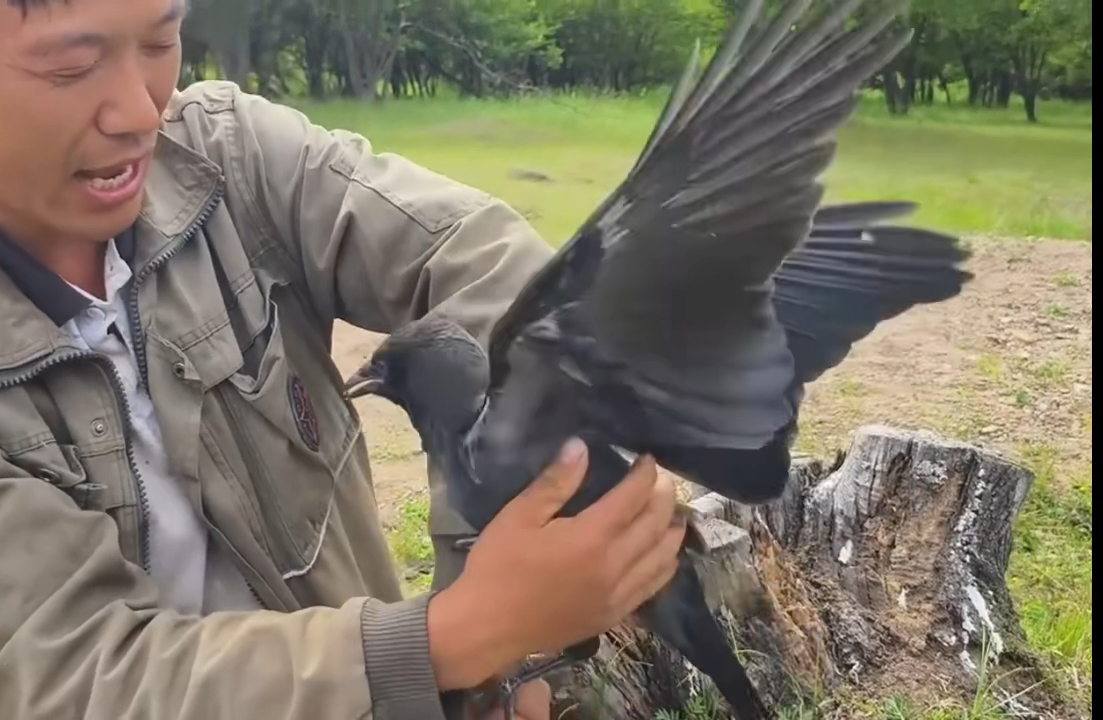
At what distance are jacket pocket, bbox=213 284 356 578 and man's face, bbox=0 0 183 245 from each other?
123mm

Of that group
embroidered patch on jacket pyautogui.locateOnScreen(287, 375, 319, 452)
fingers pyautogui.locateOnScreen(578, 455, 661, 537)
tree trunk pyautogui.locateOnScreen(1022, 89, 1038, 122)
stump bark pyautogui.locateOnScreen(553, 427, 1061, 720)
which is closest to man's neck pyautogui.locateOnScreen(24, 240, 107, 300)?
embroidered patch on jacket pyautogui.locateOnScreen(287, 375, 319, 452)

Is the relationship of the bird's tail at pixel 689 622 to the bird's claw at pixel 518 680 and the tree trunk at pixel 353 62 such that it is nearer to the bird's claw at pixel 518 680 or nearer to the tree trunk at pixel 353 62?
the bird's claw at pixel 518 680

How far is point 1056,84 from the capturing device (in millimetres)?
711

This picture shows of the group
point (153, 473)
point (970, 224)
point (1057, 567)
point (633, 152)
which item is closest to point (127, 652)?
point (153, 473)

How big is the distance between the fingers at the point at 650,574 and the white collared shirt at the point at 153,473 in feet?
0.81

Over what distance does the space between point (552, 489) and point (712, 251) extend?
12 cm

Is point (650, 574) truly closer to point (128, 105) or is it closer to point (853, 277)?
point (853, 277)

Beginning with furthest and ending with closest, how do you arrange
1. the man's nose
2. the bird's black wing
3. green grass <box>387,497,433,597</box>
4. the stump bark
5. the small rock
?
1. green grass <box>387,497,433,597</box>
2. the stump bark
3. the small rock
4. the man's nose
5. the bird's black wing

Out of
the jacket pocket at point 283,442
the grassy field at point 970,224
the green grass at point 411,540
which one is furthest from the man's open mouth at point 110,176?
the green grass at point 411,540

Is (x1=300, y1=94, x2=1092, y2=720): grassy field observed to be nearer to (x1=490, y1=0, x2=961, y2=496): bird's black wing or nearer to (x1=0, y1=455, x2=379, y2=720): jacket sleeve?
(x1=490, y1=0, x2=961, y2=496): bird's black wing

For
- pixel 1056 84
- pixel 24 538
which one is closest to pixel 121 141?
pixel 24 538

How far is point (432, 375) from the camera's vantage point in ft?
1.61

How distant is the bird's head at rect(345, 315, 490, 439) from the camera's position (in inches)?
19.2

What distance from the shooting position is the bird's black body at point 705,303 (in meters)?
0.42
